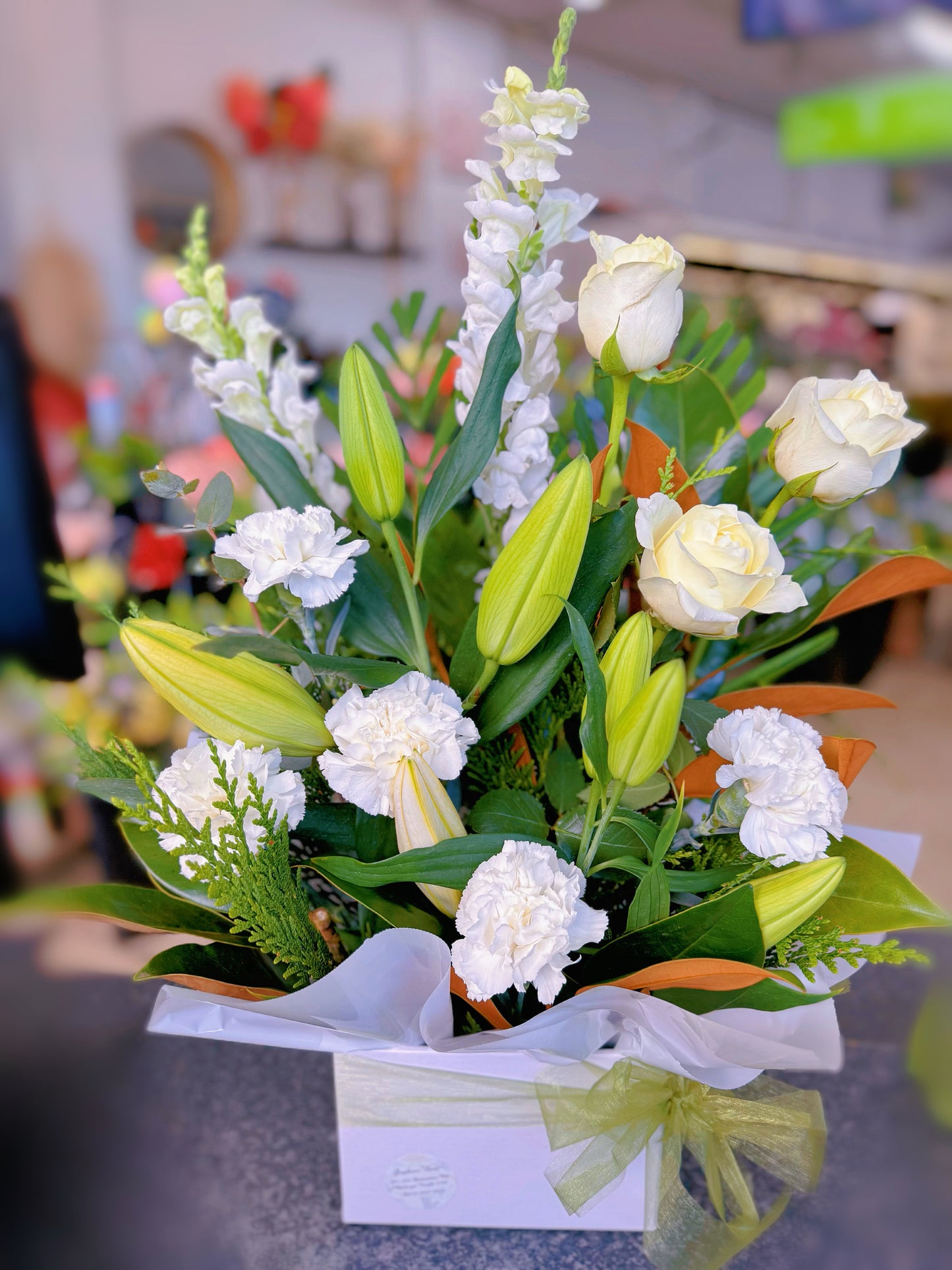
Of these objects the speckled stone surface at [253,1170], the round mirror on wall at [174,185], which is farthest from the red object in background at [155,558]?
the round mirror on wall at [174,185]

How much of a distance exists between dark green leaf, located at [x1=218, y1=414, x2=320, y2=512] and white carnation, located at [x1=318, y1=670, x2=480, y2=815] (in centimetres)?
13

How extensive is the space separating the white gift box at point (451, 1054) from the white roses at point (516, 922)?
1.2 inches

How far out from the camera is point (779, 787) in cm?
38

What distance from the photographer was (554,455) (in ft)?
1.78

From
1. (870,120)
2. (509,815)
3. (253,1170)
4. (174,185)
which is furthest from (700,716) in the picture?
(870,120)

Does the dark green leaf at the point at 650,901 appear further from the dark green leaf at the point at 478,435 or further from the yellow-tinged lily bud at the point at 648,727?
the dark green leaf at the point at 478,435

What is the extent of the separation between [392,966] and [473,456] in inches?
9.3

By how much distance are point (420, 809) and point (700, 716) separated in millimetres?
139

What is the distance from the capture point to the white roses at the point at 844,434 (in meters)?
0.40

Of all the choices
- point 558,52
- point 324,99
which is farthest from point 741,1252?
point 324,99

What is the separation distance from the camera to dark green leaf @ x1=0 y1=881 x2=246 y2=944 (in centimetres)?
44

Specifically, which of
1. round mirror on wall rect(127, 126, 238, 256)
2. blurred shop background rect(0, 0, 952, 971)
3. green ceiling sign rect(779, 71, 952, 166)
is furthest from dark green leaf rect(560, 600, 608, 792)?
green ceiling sign rect(779, 71, 952, 166)

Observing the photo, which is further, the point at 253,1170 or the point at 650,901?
the point at 253,1170

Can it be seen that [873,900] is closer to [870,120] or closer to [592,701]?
[592,701]
